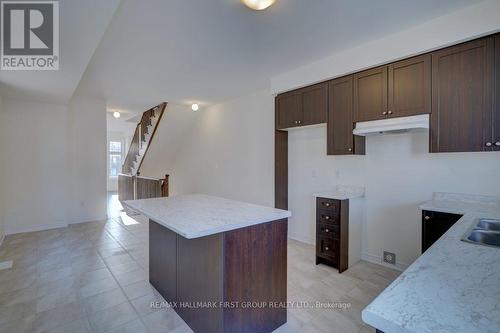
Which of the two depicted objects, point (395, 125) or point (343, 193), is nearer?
point (395, 125)

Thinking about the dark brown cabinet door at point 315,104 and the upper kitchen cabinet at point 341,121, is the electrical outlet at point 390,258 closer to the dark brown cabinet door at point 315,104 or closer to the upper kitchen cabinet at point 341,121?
the upper kitchen cabinet at point 341,121

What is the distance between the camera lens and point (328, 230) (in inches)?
118

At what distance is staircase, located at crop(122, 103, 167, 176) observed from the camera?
19.6 ft

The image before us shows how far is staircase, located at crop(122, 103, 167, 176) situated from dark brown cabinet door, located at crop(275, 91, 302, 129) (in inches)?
120

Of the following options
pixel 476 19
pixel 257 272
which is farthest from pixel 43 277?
pixel 476 19

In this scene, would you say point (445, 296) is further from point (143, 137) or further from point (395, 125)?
point (143, 137)

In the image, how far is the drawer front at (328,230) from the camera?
115 inches

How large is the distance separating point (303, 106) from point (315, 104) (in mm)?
200

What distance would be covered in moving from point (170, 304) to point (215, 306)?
80 centimetres

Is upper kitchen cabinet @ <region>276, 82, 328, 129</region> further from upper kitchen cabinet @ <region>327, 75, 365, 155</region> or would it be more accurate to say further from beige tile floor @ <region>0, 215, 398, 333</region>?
beige tile floor @ <region>0, 215, 398, 333</region>

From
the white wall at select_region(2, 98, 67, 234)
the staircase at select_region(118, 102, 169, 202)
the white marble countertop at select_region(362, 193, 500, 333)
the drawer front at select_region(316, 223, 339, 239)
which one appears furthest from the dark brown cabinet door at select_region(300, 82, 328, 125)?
the white wall at select_region(2, 98, 67, 234)

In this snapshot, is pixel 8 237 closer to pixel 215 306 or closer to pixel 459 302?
pixel 215 306

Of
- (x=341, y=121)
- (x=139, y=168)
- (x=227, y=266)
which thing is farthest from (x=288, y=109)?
(x=139, y=168)

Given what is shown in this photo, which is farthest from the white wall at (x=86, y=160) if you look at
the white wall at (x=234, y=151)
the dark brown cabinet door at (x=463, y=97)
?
the dark brown cabinet door at (x=463, y=97)
